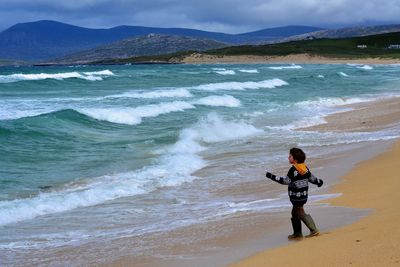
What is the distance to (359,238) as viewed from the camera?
19.9 ft

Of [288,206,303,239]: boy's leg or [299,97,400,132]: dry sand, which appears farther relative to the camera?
[299,97,400,132]: dry sand

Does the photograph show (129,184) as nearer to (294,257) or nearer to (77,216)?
(77,216)

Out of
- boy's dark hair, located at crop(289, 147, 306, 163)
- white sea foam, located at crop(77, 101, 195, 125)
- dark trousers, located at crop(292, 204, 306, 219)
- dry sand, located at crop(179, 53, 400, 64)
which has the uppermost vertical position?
dry sand, located at crop(179, 53, 400, 64)

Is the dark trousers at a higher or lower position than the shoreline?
lower

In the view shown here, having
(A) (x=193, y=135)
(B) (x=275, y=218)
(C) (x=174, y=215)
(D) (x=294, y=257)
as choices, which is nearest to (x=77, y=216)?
(C) (x=174, y=215)

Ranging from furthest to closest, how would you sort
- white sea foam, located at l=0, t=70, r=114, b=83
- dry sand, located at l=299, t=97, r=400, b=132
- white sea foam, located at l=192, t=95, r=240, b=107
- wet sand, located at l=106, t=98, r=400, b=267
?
1. white sea foam, located at l=0, t=70, r=114, b=83
2. white sea foam, located at l=192, t=95, r=240, b=107
3. dry sand, located at l=299, t=97, r=400, b=132
4. wet sand, located at l=106, t=98, r=400, b=267

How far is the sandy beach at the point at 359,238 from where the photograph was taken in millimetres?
5461

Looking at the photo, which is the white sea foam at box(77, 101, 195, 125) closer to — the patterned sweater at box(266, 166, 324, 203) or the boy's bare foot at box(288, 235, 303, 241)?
the patterned sweater at box(266, 166, 324, 203)

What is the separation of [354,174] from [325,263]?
576 cm

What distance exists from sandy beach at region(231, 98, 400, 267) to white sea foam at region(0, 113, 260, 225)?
3.41 metres

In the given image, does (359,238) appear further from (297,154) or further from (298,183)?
(297,154)

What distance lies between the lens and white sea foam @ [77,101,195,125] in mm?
23922

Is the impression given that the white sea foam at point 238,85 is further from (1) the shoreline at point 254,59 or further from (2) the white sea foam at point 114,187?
(1) the shoreline at point 254,59

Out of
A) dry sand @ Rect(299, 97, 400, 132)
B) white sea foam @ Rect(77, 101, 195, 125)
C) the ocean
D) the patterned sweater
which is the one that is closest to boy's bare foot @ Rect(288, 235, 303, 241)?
the patterned sweater
